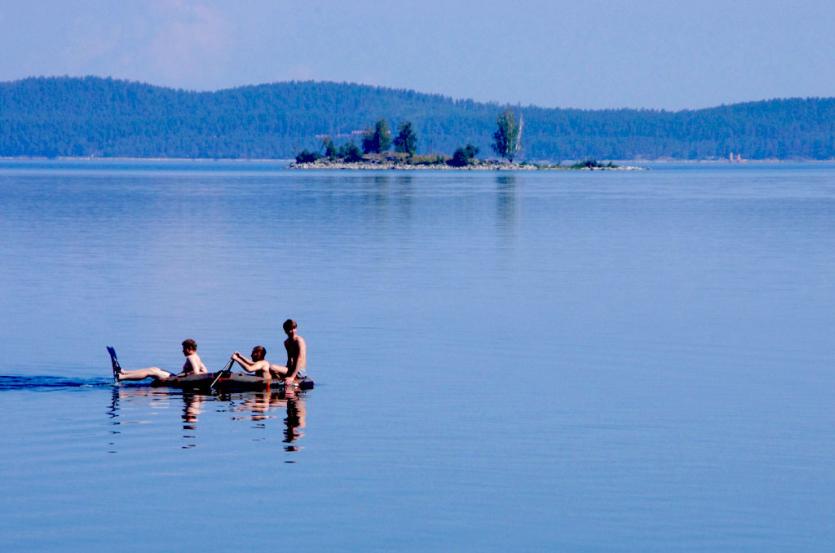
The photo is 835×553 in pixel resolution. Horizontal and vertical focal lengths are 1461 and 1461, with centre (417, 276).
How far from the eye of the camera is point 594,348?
32.9 m

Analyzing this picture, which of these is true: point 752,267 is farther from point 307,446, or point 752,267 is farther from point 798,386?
point 307,446

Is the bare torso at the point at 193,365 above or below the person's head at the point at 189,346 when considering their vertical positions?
below

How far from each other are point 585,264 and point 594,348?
22.5 meters

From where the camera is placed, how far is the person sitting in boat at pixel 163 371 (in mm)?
27516

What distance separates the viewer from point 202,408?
26016 millimetres

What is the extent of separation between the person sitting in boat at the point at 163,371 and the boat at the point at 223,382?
0.16 ft

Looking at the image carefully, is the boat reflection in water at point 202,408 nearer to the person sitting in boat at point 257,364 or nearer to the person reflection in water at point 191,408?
the person reflection in water at point 191,408

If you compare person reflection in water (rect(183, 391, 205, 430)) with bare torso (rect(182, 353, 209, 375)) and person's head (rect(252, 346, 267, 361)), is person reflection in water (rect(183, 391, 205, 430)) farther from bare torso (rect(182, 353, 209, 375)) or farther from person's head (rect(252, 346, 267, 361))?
person's head (rect(252, 346, 267, 361))

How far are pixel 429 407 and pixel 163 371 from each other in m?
5.37

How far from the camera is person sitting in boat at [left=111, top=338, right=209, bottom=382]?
27.5 meters

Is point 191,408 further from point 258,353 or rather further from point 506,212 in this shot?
point 506,212

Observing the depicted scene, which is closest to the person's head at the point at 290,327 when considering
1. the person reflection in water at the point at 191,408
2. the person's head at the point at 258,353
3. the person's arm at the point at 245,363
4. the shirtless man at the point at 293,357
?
the shirtless man at the point at 293,357

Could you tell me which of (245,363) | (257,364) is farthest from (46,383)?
(257,364)

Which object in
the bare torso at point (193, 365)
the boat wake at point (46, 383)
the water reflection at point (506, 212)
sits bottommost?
the boat wake at point (46, 383)
